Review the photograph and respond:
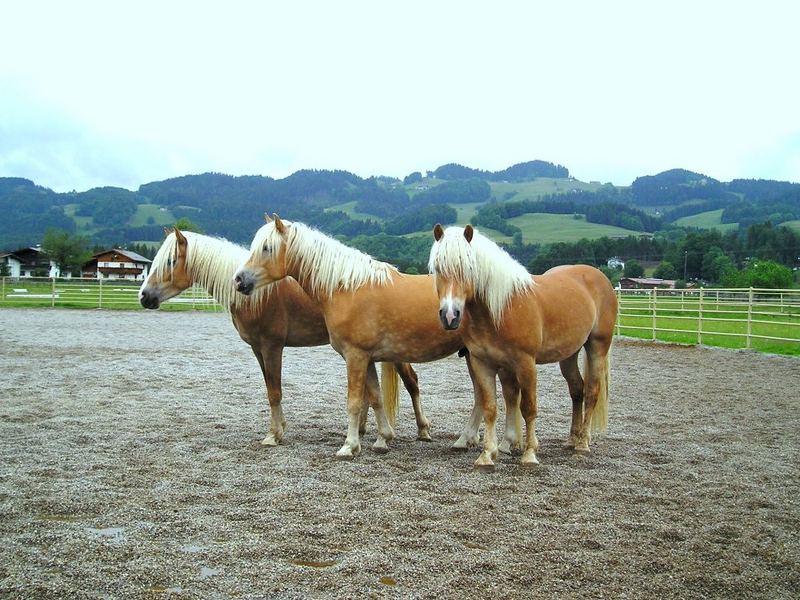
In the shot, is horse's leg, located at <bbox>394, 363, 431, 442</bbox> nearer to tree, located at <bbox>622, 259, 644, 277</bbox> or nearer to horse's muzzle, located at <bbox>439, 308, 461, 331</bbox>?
horse's muzzle, located at <bbox>439, 308, 461, 331</bbox>

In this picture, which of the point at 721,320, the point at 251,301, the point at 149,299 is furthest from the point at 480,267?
the point at 721,320

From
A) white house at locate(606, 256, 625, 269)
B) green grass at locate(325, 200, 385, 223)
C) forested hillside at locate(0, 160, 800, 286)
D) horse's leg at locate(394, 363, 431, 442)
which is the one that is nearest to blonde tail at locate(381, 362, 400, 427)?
horse's leg at locate(394, 363, 431, 442)

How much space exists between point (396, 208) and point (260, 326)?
15955 centimetres

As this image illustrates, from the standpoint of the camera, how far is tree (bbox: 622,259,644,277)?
6144 centimetres

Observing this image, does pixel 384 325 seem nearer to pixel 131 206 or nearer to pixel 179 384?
pixel 179 384

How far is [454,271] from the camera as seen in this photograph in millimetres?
4531

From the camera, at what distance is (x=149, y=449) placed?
17.5ft

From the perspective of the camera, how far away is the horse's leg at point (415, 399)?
6.03 m

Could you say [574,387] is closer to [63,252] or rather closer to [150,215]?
[63,252]

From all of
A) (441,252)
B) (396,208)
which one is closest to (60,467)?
(441,252)

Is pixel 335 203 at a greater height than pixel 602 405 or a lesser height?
greater

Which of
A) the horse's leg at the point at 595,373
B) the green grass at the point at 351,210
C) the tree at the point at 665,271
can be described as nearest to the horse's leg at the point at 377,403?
the horse's leg at the point at 595,373

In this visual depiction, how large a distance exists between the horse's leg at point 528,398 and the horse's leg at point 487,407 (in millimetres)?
244

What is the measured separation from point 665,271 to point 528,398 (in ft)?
195
